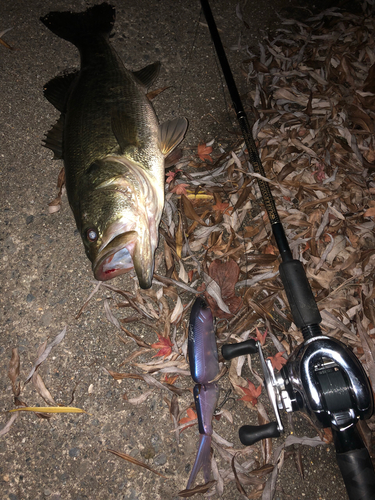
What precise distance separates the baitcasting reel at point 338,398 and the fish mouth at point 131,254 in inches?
41.4

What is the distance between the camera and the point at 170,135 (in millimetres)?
2629

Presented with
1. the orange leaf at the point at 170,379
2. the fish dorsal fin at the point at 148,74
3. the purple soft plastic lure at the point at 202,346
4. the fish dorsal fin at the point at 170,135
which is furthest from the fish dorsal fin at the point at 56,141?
the orange leaf at the point at 170,379

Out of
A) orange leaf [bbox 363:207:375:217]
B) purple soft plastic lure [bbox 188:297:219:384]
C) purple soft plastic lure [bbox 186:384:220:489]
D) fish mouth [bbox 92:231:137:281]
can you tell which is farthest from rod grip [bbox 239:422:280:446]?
orange leaf [bbox 363:207:375:217]

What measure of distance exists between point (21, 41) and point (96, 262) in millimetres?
2741

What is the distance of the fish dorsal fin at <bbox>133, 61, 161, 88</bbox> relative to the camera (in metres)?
2.97

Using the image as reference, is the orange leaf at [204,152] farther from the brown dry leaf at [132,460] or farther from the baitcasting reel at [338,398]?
the brown dry leaf at [132,460]

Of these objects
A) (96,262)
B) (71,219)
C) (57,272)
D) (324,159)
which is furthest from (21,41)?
(324,159)

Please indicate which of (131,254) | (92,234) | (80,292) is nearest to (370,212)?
(131,254)

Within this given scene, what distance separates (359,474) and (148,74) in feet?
11.1

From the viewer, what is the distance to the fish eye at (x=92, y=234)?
2139 mm

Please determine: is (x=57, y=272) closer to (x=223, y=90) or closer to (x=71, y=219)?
(x=71, y=219)

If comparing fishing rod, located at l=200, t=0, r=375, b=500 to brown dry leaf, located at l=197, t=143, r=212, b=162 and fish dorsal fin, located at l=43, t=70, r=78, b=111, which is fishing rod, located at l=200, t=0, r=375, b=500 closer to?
brown dry leaf, located at l=197, t=143, r=212, b=162

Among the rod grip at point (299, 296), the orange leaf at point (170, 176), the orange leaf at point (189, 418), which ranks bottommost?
the orange leaf at point (189, 418)

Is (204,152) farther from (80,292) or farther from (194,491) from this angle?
(194,491)
